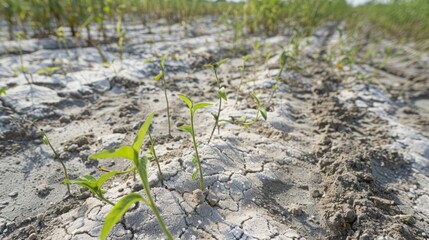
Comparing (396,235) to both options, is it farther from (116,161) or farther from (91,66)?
(91,66)

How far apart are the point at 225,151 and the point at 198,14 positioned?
561 centimetres

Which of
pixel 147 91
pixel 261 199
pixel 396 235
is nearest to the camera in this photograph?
pixel 396 235

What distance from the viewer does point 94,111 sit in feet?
7.66

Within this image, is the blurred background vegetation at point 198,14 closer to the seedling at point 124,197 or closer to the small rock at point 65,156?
the small rock at point 65,156

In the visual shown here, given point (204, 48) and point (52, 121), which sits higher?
point (204, 48)

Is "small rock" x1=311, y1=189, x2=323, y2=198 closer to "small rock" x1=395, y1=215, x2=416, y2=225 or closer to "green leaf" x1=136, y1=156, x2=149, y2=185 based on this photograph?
"small rock" x1=395, y1=215, x2=416, y2=225

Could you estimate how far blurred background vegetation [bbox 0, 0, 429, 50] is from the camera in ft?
12.8

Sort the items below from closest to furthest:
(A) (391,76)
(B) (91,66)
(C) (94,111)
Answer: (C) (94,111) → (B) (91,66) → (A) (391,76)

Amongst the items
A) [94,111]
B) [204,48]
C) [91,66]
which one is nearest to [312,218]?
[94,111]

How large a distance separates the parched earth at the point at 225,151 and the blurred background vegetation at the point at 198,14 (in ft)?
2.16

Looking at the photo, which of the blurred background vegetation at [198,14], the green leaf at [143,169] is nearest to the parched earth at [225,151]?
the green leaf at [143,169]

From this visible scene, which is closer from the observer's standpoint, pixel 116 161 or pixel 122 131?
pixel 116 161

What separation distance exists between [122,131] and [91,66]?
4.60 ft

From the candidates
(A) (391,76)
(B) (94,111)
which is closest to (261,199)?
(B) (94,111)
